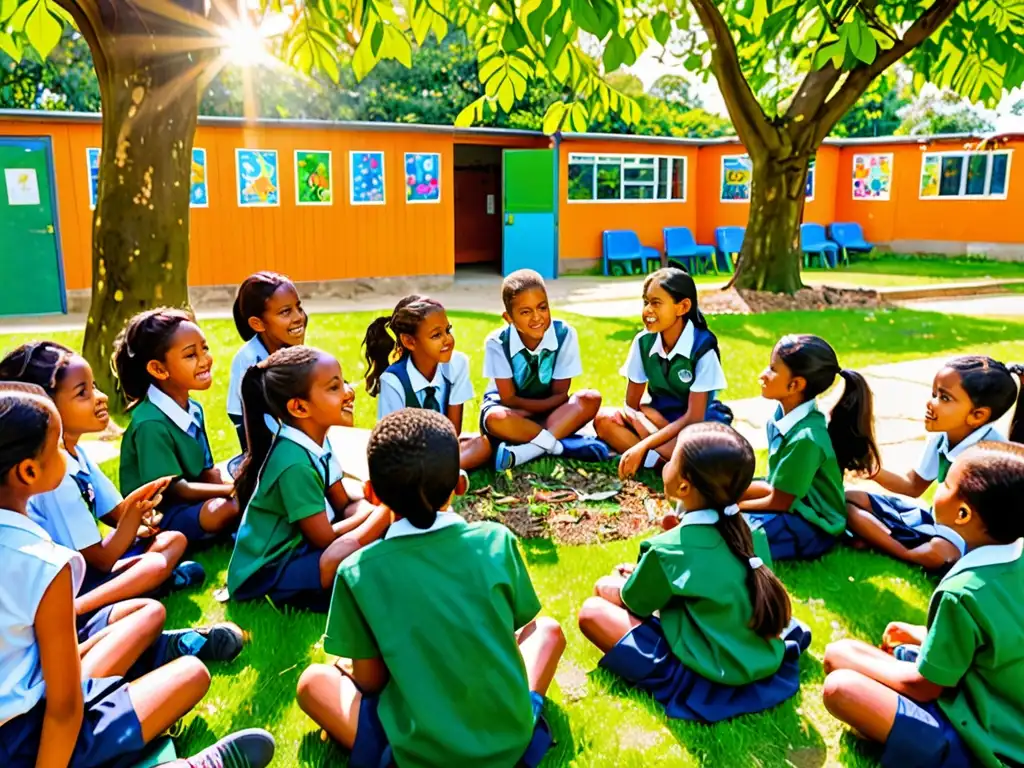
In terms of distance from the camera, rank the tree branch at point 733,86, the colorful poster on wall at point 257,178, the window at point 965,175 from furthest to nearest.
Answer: the window at point 965,175, the colorful poster on wall at point 257,178, the tree branch at point 733,86

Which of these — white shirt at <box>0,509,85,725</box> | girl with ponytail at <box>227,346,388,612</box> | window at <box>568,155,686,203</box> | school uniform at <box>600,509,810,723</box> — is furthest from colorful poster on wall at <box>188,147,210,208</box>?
school uniform at <box>600,509,810,723</box>

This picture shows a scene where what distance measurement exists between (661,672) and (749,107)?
9.60 meters

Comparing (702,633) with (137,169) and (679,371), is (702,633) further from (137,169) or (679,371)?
(137,169)

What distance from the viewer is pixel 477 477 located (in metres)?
4.52

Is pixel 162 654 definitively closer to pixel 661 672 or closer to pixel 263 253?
pixel 661 672

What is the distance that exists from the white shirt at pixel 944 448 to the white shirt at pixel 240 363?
113 inches

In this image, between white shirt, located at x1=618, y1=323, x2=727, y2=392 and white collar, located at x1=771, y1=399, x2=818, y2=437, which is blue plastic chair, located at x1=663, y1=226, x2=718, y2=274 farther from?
white collar, located at x1=771, y1=399, x2=818, y2=437

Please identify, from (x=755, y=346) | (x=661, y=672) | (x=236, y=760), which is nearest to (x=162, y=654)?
(x=236, y=760)

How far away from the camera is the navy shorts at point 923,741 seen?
205 centimetres

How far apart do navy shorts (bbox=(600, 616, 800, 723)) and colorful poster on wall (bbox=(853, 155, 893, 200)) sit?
20208mm

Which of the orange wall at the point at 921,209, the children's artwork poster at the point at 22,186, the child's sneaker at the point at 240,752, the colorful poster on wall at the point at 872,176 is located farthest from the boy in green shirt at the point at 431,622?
the colorful poster on wall at the point at 872,176

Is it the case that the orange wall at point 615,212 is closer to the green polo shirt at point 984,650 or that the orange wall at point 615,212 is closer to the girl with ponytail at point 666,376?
the girl with ponytail at point 666,376

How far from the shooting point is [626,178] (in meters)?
17.9

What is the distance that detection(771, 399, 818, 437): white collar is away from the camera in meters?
3.24
